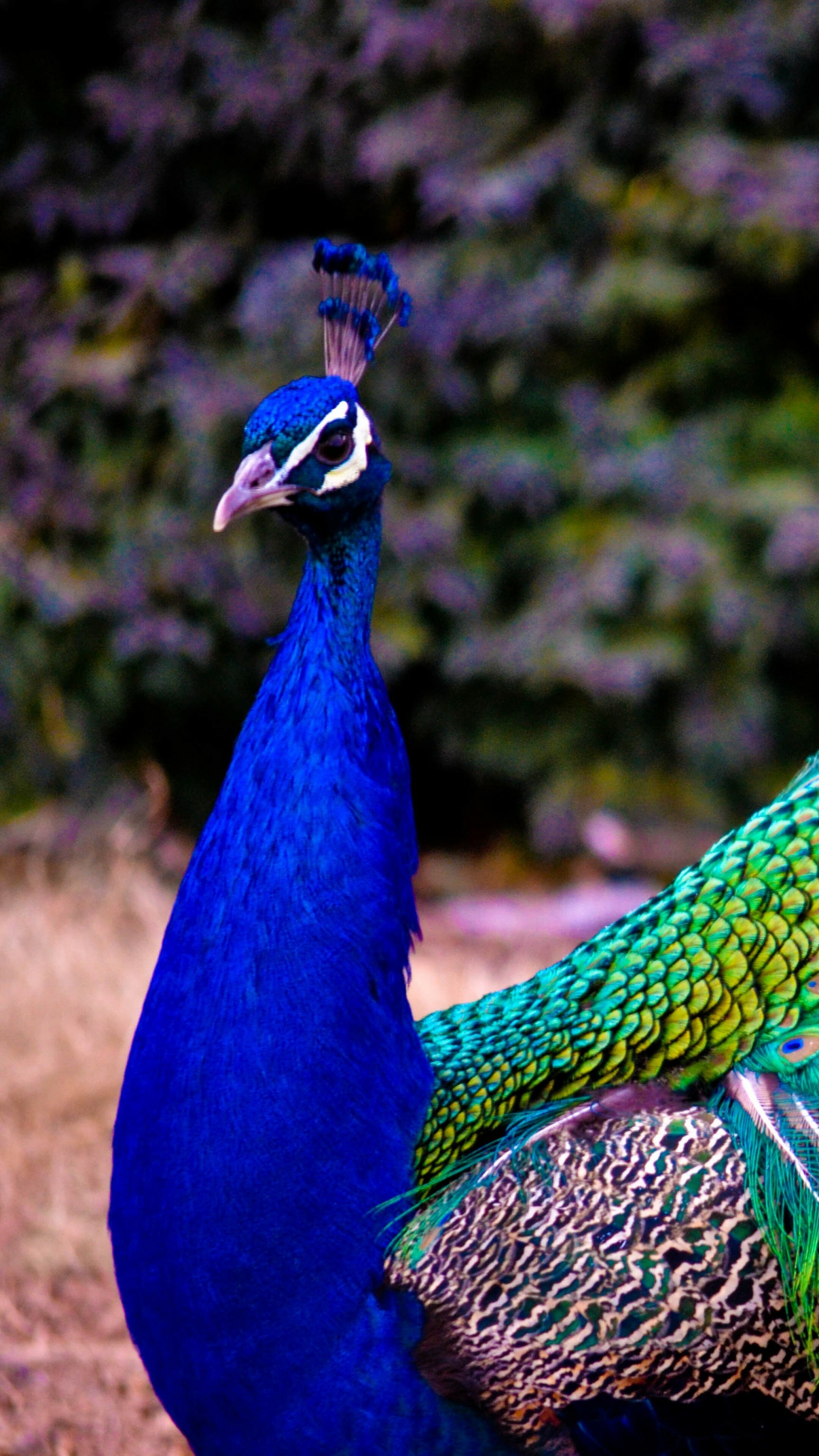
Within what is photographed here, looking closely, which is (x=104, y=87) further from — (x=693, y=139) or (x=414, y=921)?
(x=414, y=921)

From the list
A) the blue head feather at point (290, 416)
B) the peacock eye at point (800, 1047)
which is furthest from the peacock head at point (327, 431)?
the peacock eye at point (800, 1047)

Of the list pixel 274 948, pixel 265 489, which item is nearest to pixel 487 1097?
pixel 274 948

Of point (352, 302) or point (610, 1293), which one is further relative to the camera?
point (352, 302)

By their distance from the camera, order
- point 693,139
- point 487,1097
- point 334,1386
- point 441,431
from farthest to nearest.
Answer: point 441,431, point 693,139, point 487,1097, point 334,1386

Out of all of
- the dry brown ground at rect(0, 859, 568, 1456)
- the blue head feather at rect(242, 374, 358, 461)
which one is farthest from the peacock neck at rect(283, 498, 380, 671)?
the dry brown ground at rect(0, 859, 568, 1456)

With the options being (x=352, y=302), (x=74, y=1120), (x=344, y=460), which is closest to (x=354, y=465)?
(x=344, y=460)

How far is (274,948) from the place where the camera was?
1506mm

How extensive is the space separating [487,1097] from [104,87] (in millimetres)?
3155

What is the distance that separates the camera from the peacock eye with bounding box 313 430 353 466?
154 centimetres

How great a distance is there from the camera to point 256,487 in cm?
151

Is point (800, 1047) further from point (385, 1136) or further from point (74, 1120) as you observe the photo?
point (74, 1120)

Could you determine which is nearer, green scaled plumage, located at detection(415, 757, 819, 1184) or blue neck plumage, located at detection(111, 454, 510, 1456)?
blue neck plumage, located at detection(111, 454, 510, 1456)

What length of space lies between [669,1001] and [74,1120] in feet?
5.73

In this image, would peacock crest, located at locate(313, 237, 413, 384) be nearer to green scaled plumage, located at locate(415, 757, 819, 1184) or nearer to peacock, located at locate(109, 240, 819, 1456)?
peacock, located at locate(109, 240, 819, 1456)
